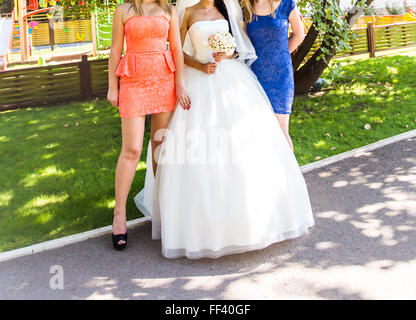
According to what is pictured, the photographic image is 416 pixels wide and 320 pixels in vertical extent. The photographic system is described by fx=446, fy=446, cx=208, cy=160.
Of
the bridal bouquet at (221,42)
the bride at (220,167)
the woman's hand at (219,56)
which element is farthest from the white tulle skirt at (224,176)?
the bridal bouquet at (221,42)

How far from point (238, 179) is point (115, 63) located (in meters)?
1.45

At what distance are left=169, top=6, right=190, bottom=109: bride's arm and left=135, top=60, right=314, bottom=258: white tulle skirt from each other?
96 mm

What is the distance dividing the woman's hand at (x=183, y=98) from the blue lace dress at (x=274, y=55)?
1.00 m

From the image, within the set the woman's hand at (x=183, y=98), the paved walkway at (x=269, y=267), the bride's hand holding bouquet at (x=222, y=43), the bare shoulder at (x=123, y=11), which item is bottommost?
the paved walkway at (x=269, y=267)

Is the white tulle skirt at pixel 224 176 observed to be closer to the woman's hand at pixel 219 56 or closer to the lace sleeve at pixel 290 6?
the woman's hand at pixel 219 56

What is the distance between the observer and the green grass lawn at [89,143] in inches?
196

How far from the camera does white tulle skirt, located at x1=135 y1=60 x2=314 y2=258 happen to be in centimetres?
363

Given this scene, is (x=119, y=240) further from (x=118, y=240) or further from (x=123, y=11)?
(x=123, y=11)

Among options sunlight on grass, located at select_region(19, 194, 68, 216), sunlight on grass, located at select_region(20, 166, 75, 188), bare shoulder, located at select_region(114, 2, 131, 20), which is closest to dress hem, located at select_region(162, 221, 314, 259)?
sunlight on grass, located at select_region(19, 194, 68, 216)

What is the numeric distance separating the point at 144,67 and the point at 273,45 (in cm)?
140

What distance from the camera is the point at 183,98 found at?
382cm

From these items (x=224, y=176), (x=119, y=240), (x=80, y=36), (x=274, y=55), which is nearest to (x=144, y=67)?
(x=224, y=176)

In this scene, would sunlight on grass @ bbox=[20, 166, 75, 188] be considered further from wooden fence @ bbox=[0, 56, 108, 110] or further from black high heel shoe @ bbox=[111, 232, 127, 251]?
wooden fence @ bbox=[0, 56, 108, 110]

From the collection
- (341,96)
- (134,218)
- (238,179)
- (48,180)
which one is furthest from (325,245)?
(341,96)
